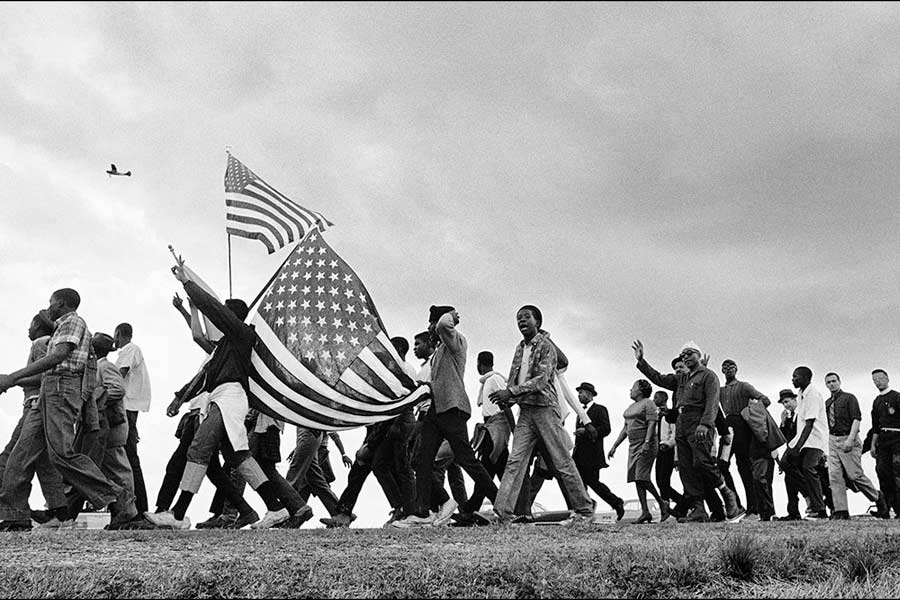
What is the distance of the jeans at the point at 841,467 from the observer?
45.9 ft

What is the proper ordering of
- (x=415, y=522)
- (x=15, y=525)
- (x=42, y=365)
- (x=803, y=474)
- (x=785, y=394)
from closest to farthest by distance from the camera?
(x=42, y=365)
(x=15, y=525)
(x=415, y=522)
(x=803, y=474)
(x=785, y=394)

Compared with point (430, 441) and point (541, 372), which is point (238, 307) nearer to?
point (430, 441)

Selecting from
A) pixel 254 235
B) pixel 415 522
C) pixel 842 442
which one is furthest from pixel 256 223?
pixel 842 442

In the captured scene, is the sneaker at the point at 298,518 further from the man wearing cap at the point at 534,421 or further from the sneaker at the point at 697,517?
the sneaker at the point at 697,517

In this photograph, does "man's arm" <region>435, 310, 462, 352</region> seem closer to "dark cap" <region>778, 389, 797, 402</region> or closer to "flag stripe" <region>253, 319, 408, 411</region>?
"flag stripe" <region>253, 319, 408, 411</region>

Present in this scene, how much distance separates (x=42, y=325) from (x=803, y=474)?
9288 mm

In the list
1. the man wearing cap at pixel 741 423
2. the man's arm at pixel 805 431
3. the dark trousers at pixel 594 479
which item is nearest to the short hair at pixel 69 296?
the dark trousers at pixel 594 479

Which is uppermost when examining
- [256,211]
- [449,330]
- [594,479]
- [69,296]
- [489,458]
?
[256,211]

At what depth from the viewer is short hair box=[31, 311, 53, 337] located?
9875 mm

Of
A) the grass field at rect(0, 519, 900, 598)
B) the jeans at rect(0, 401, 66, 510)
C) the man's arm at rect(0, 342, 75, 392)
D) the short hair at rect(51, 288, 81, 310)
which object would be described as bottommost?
the grass field at rect(0, 519, 900, 598)

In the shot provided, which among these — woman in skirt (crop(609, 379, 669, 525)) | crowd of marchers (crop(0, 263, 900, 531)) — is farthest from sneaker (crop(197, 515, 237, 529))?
woman in skirt (crop(609, 379, 669, 525))

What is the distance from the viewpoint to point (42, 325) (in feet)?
32.5

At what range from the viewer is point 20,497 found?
9.23 meters

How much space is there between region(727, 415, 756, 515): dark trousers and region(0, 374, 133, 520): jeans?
796cm
